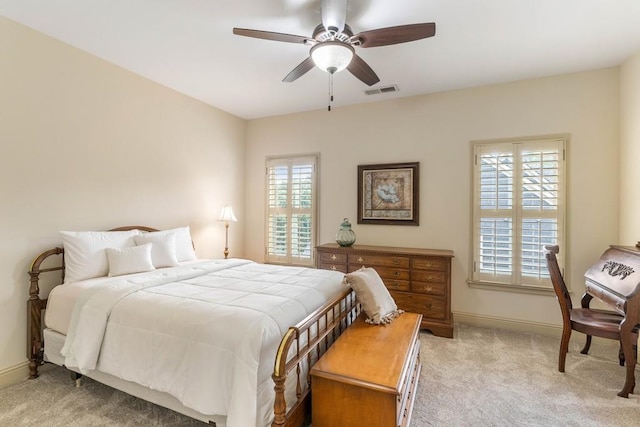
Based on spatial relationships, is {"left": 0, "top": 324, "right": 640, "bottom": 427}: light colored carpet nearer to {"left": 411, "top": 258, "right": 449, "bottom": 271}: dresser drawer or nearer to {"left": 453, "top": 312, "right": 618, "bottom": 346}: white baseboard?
{"left": 453, "top": 312, "right": 618, "bottom": 346}: white baseboard

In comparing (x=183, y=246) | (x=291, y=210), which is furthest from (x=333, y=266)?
(x=183, y=246)

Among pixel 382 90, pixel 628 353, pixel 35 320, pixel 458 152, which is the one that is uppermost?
pixel 382 90

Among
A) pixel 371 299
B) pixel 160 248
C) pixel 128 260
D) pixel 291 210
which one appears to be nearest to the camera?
pixel 371 299

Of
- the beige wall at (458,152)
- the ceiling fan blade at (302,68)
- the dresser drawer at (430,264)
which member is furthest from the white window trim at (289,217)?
the ceiling fan blade at (302,68)

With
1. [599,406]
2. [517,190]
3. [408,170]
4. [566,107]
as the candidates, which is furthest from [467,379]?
[566,107]

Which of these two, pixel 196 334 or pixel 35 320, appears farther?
pixel 35 320

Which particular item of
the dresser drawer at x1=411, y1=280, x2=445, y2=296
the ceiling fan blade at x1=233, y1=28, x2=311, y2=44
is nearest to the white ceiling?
the ceiling fan blade at x1=233, y1=28, x2=311, y2=44

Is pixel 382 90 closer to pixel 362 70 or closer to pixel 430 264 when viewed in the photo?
pixel 362 70

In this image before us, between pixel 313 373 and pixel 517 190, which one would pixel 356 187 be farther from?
pixel 313 373

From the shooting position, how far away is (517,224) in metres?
3.60

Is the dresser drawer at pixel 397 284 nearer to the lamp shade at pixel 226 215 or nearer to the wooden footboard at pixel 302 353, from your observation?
the wooden footboard at pixel 302 353

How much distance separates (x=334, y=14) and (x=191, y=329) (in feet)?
7.62

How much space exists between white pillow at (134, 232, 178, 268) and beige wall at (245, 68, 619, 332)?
1.95 m

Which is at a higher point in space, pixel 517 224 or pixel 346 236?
pixel 517 224
